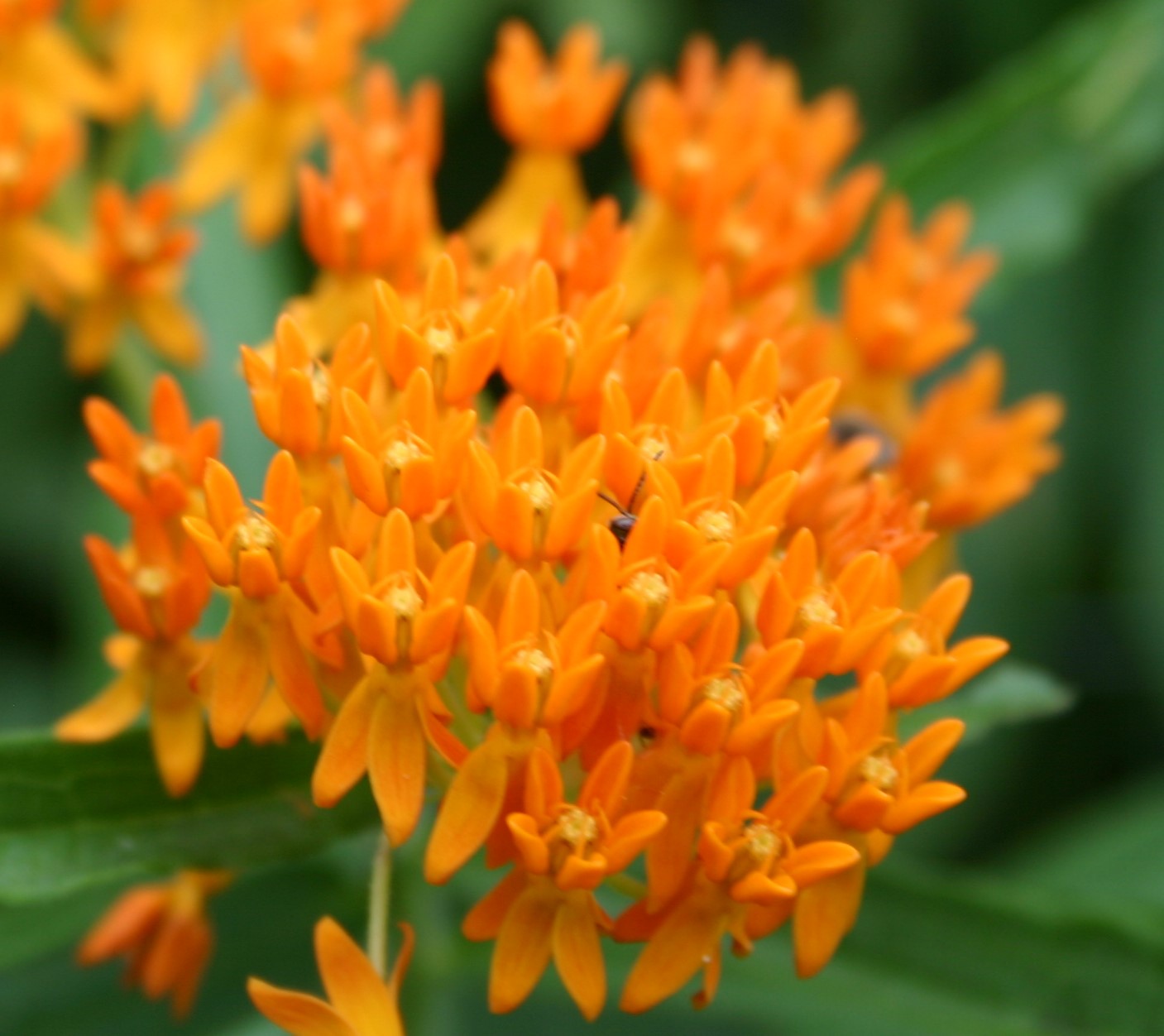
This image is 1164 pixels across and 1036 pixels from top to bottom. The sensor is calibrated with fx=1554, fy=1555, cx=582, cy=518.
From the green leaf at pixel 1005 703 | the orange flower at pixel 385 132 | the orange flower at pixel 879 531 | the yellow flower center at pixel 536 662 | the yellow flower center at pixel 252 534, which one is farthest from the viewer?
the orange flower at pixel 385 132

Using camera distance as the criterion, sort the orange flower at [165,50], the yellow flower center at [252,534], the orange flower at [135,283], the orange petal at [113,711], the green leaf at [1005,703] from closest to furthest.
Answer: the yellow flower center at [252,534], the orange petal at [113,711], the green leaf at [1005,703], the orange flower at [135,283], the orange flower at [165,50]

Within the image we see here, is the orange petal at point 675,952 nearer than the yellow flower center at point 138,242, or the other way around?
the orange petal at point 675,952

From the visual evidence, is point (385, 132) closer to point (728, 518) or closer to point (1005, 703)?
point (728, 518)

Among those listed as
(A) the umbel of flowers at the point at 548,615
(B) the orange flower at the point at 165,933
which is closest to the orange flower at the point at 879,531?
(A) the umbel of flowers at the point at 548,615

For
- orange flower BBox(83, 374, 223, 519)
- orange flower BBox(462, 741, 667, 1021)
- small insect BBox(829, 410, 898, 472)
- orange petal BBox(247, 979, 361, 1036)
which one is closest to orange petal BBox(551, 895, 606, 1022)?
orange flower BBox(462, 741, 667, 1021)

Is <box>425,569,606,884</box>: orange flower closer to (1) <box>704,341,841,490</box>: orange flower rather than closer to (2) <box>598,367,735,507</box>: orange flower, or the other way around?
(2) <box>598,367,735,507</box>: orange flower

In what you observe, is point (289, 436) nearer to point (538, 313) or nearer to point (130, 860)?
point (538, 313)

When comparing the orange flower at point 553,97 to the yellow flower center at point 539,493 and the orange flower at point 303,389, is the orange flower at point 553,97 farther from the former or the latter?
the yellow flower center at point 539,493

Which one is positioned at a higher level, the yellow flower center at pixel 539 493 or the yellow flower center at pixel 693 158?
the yellow flower center at pixel 693 158
